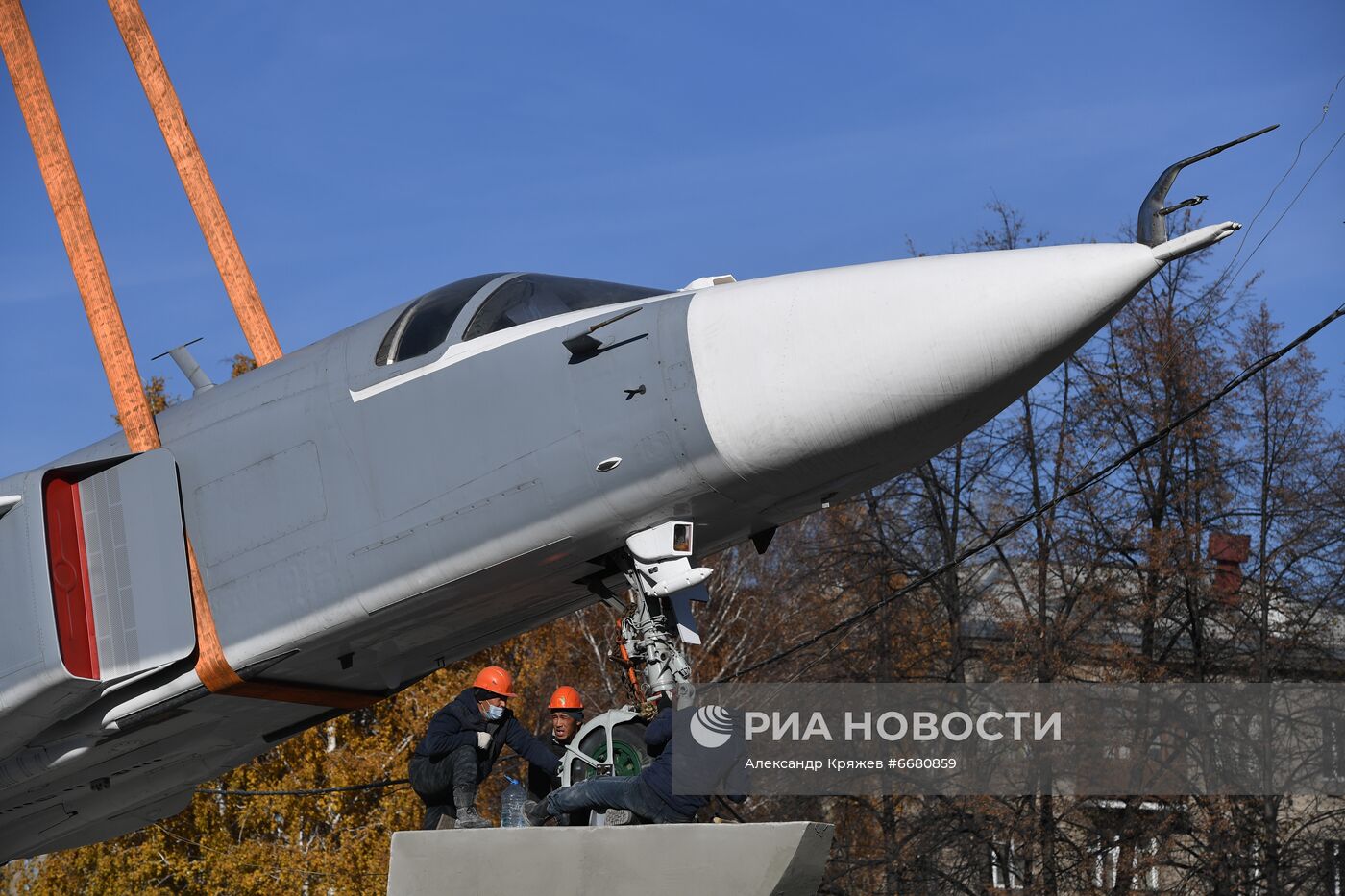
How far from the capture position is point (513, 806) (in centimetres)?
785

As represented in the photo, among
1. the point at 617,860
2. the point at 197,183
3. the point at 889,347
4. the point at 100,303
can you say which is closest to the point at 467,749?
the point at 617,860

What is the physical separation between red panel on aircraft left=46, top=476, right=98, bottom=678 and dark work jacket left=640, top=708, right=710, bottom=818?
10.7ft

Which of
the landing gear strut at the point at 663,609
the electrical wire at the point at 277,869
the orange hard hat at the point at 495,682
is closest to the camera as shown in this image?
the landing gear strut at the point at 663,609

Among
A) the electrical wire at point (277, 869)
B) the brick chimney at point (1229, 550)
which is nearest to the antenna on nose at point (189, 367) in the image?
the electrical wire at point (277, 869)

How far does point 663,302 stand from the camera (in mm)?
7039

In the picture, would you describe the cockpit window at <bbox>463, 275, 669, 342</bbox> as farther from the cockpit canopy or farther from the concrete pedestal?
the concrete pedestal

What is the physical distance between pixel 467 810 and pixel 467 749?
1.07 ft

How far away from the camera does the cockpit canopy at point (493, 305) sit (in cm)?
757

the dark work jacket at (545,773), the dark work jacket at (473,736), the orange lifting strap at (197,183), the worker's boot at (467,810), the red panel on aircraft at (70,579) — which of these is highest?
the orange lifting strap at (197,183)

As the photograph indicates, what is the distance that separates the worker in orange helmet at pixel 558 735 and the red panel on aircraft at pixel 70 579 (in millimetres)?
2437

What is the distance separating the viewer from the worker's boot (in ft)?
26.1

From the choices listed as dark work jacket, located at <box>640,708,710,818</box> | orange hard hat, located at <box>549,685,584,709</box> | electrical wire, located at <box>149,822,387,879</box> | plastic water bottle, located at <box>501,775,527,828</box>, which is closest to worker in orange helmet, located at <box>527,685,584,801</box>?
orange hard hat, located at <box>549,685,584,709</box>

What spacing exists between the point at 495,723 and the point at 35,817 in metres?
3.59

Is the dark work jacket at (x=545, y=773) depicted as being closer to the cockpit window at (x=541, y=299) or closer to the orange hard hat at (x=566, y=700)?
the orange hard hat at (x=566, y=700)
